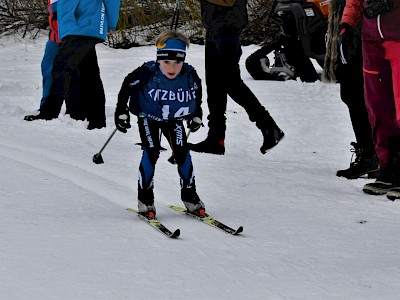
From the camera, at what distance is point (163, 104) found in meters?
4.64

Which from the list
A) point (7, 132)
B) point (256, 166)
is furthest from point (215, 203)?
point (7, 132)

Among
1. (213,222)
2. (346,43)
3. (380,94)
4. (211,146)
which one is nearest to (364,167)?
(380,94)

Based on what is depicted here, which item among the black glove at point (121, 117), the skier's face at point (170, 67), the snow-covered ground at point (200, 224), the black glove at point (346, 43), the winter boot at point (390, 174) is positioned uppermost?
the black glove at point (346, 43)

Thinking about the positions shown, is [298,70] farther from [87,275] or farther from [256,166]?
[87,275]

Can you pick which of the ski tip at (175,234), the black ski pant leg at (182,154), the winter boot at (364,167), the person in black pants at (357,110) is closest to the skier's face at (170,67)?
the black ski pant leg at (182,154)

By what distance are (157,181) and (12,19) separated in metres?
9.36

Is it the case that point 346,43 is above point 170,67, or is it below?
above

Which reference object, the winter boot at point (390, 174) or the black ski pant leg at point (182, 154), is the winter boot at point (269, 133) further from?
the black ski pant leg at point (182, 154)

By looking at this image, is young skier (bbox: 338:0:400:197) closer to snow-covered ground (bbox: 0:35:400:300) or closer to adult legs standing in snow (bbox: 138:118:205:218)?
snow-covered ground (bbox: 0:35:400:300)

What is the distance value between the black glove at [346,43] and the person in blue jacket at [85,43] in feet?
7.36

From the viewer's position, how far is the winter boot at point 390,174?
5.26 meters

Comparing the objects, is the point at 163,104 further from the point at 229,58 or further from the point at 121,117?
the point at 229,58

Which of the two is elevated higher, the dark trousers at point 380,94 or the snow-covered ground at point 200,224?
the dark trousers at point 380,94

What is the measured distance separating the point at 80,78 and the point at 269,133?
1.90 m
